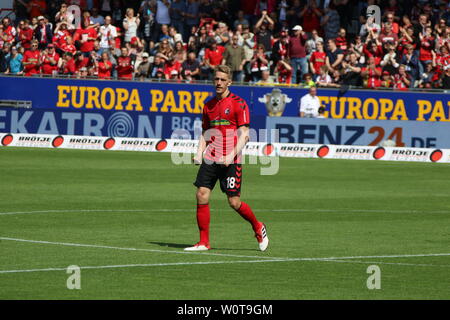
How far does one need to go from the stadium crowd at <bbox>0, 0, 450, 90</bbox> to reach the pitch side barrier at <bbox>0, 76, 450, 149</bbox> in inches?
27.2

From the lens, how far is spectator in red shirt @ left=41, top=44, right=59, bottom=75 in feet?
110

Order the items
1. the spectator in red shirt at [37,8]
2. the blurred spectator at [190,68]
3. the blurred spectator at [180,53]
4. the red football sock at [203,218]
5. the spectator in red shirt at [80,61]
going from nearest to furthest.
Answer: the red football sock at [203,218] < the blurred spectator at [190,68] < the blurred spectator at [180,53] < the spectator in red shirt at [80,61] < the spectator in red shirt at [37,8]

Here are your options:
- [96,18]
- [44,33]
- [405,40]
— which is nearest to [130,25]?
[96,18]

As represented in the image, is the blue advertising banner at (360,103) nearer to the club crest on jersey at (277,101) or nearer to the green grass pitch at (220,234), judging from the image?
the club crest on jersey at (277,101)

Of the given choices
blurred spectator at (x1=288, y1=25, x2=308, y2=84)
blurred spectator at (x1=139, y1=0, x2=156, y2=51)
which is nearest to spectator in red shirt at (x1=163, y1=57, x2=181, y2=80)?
blurred spectator at (x1=139, y1=0, x2=156, y2=51)

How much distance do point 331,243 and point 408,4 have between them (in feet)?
72.8

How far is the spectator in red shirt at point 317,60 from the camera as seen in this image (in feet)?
105

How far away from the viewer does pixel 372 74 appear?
31.2 meters

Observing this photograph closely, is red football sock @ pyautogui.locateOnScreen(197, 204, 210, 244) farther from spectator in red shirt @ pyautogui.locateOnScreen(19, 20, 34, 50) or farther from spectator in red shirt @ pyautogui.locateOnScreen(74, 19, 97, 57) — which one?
spectator in red shirt @ pyautogui.locateOnScreen(19, 20, 34, 50)

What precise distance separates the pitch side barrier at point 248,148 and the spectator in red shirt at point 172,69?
11.3 ft

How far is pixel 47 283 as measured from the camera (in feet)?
33.0

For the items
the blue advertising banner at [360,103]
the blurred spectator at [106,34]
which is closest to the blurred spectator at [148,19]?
the blurred spectator at [106,34]

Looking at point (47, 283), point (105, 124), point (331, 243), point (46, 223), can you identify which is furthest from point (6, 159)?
point (47, 283)

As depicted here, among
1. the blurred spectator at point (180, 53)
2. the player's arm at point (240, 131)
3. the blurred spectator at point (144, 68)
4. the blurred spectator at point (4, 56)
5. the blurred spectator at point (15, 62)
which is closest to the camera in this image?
the player's arm at point (240, 131)
